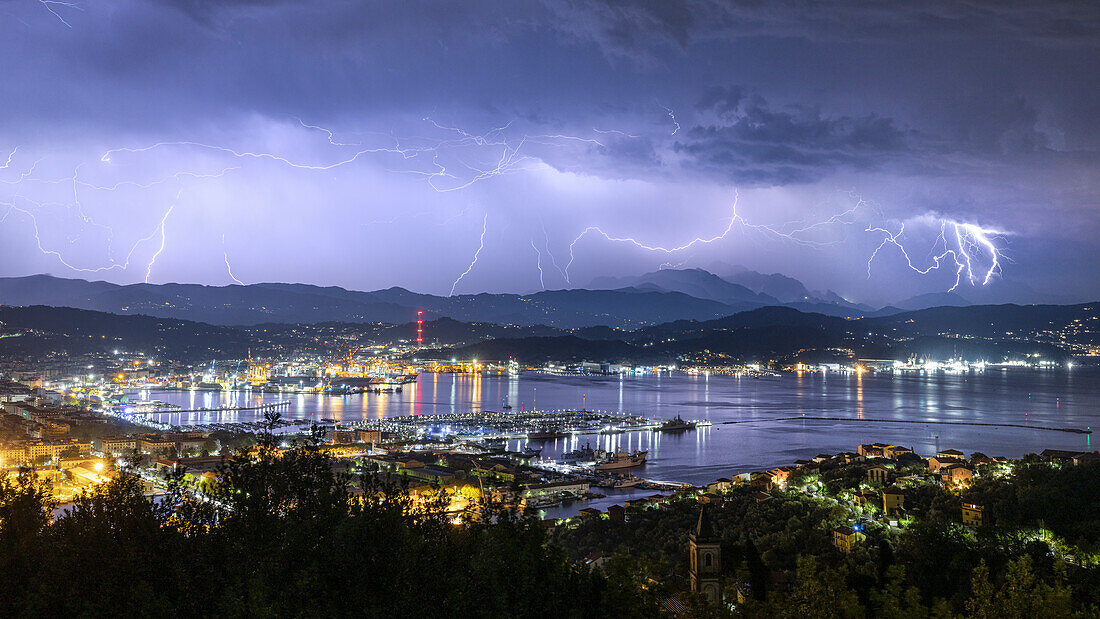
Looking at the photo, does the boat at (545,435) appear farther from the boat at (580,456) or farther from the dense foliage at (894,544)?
the dense foliage at (894,544)

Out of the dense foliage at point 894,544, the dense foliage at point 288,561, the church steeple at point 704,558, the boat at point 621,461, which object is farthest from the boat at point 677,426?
the dense foliage at point 288,561

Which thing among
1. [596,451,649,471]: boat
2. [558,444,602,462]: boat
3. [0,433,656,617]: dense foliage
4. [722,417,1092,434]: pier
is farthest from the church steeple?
[722,417,1092,434]: pier

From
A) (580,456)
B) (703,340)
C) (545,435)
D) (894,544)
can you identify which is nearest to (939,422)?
(545,435)

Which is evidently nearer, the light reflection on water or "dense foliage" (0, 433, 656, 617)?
"dense foliage" (0, 433, 656, 617)

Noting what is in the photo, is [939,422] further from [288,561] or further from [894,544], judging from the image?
[288,561]

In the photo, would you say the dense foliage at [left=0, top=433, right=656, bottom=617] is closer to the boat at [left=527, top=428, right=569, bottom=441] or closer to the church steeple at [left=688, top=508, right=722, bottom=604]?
the church steeple at [left=688, top=508, right=722, bottom=604]

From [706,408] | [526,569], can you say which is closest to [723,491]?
[526,569]
